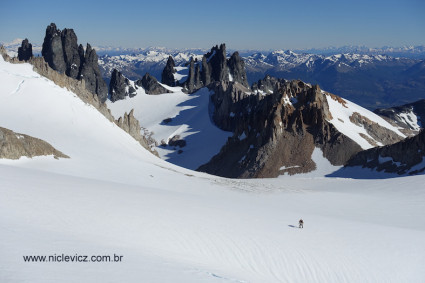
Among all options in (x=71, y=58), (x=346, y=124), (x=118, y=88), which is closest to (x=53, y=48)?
(x=71, y=58)

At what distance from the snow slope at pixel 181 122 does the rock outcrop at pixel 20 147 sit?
A: 7554 centimetres

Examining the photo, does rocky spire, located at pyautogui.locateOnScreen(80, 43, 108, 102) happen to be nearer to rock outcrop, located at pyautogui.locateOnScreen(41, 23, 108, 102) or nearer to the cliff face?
rock outcrop, located at pyautogui.locateOnScreen(41, 23, 108, 102)

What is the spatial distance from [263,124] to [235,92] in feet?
180

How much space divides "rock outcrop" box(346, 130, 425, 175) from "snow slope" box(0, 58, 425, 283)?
1266 inches

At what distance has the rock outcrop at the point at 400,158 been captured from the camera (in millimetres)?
76000

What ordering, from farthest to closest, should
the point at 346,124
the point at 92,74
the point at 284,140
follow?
the point at 92,74 → the point at 346,124 → the point at 284,140

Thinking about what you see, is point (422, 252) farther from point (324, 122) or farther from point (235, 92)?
point (235, 92)

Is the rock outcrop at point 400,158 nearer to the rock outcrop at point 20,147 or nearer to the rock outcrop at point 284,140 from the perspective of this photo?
the rock outcrop at point 284,140

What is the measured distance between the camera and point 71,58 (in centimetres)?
18912

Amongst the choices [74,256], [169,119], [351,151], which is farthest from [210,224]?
[169,119]

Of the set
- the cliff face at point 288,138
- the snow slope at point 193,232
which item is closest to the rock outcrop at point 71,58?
the cliff face at point 288,138

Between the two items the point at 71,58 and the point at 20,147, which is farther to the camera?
the point at 71,58

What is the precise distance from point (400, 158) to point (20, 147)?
7443cm

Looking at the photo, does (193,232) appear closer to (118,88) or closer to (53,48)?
(118,88)
